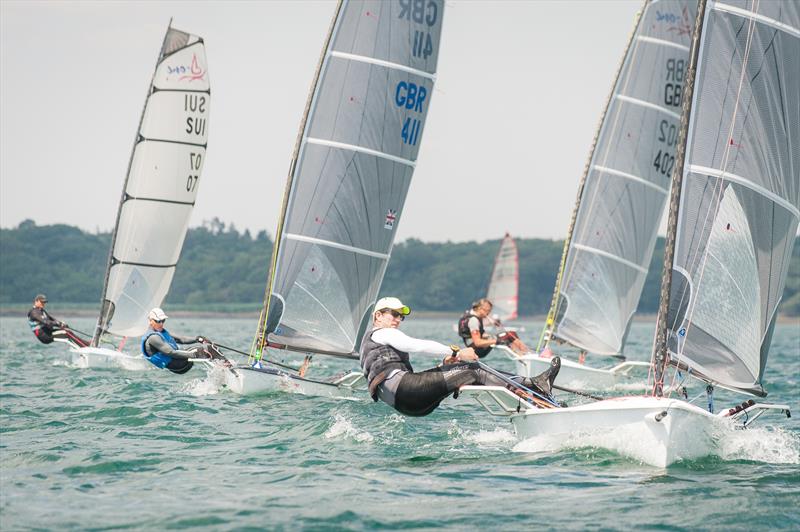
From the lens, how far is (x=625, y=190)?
24.2m

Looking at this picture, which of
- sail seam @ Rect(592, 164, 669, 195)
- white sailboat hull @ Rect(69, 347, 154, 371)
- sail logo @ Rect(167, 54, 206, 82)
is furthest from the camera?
sail logo @ Rect(167, 54, 206, 82)

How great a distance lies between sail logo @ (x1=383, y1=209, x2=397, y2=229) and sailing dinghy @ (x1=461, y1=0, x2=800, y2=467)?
26.7ft

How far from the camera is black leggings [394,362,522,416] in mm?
10984

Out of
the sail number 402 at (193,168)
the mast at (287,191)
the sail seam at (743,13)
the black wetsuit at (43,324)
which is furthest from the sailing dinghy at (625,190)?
the sail seam at (743,13)

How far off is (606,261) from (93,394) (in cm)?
1227

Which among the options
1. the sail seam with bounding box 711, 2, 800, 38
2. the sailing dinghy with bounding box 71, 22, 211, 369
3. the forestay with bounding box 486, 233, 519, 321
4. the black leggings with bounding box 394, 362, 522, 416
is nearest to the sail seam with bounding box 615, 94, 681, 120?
the sailing dinghy with bounding box 71, 22, 211, 369

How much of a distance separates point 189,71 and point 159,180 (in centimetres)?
280

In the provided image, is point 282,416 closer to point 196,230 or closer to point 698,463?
point 698,463

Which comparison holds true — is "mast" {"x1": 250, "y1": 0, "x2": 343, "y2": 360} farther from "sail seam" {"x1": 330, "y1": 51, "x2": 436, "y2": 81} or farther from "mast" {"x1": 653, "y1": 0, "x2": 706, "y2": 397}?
"mast" {"x1": 653, "y1": 0, "x2": 706, "y2": 397}

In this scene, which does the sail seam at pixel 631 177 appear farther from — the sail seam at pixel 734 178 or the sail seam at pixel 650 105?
the sail seam at pixel 734 178

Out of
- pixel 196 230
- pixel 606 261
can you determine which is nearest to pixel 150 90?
pixel 606 261

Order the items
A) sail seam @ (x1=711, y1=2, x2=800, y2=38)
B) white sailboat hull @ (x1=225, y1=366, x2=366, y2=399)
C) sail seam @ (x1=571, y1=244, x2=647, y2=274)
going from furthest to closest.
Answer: sail seam @ (x1=571, y1=244, x2=647, y2=274) → white sailboat hull @ (x1=225, y1=366, x2=366, y2=399) → sail seam @ (x1=711, y1=2, x2=800, y2=38)

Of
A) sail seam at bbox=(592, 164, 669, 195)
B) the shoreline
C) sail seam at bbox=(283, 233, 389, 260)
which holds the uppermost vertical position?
sail seam at bbox=(592, 164, 669, 195)

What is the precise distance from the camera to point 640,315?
398 feet
